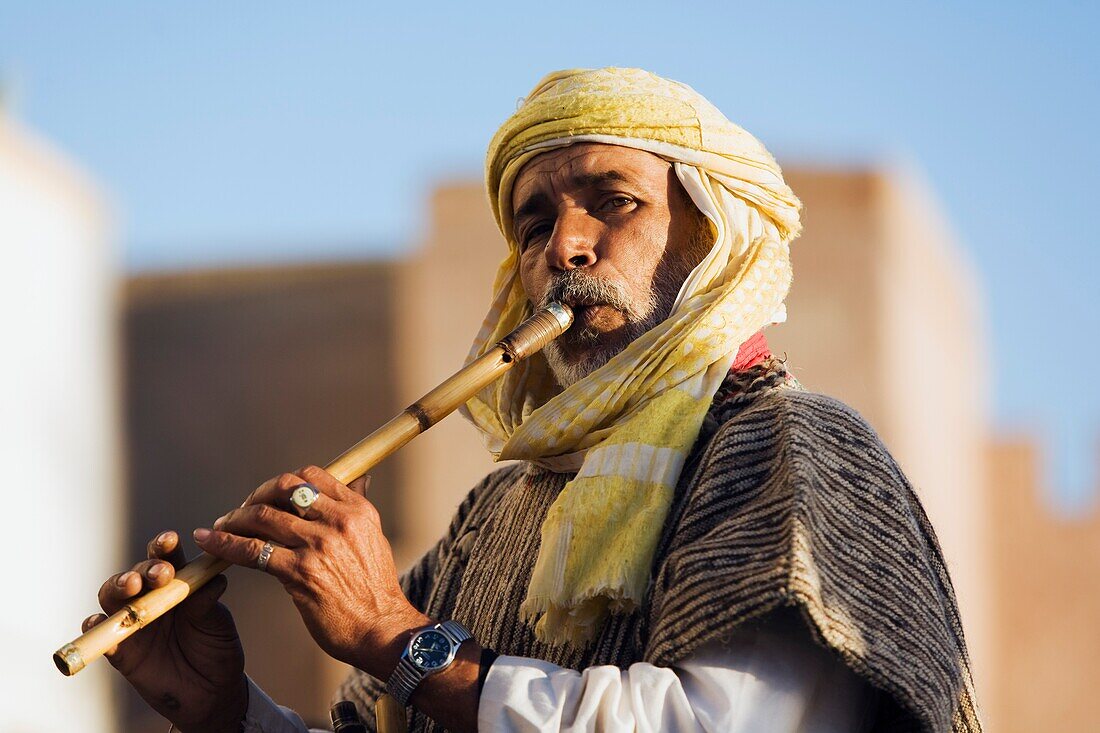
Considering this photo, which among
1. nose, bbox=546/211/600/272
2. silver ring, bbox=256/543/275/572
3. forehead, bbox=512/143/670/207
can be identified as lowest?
silver ring, bbox=256/543/275/572

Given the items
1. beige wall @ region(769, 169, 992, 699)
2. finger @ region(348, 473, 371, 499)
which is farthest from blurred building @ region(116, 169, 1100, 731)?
finger @ region(348, 473, 371, 499)

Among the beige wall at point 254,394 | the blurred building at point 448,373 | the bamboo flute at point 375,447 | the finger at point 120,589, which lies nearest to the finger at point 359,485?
the bamboo flute at point 375,447

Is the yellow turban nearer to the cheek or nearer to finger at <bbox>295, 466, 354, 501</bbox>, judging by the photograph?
the cheek

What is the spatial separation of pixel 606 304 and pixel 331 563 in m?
0.72

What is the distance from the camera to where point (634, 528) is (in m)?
2.55

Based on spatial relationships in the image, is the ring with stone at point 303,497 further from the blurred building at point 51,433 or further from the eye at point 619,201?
the blurred building at point 51,433

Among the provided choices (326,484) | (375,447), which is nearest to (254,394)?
(375,447)

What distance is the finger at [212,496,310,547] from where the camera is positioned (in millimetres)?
2438

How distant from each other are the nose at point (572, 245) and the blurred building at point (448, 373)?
29.8ft

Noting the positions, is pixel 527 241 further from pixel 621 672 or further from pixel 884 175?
pixel 884 175

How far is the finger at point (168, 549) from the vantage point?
252 cm

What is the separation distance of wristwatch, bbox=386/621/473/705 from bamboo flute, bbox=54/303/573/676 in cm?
30

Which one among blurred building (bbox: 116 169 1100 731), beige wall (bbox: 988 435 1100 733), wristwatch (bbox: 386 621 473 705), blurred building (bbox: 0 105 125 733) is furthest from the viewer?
beige wall (bbox: 988 435 1100 733)

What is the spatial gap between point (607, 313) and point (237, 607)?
50.1ft
